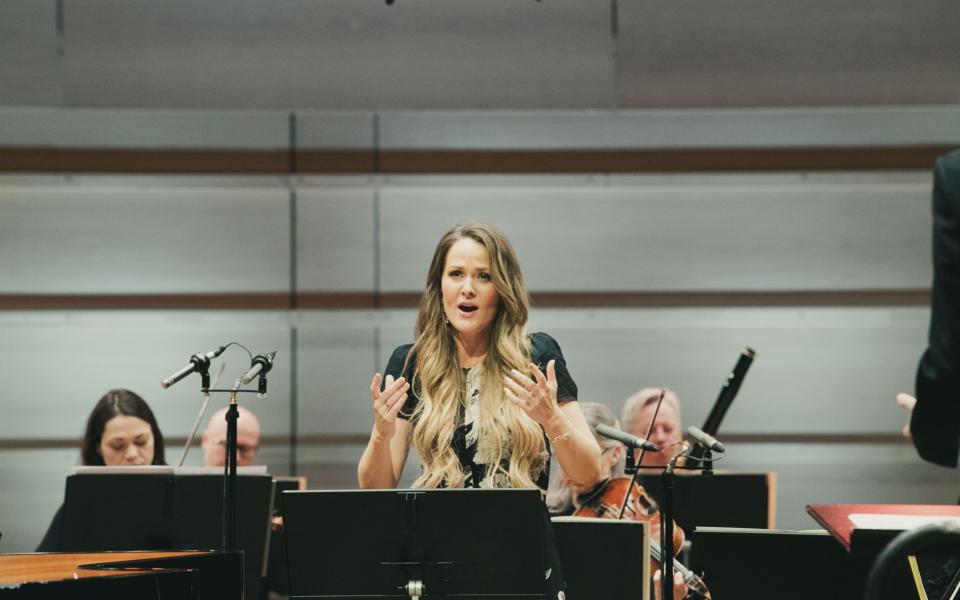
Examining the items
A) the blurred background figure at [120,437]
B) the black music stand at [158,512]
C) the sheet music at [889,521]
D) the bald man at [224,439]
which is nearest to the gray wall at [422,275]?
the bald man at [224,439]

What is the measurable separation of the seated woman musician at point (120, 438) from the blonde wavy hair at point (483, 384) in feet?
5.02

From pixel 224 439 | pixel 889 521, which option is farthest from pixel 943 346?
pixel 224 439

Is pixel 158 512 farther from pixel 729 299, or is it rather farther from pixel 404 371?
pixel 729 299

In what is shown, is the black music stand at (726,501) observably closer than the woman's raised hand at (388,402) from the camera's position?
No

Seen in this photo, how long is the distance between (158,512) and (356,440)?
6.45ft

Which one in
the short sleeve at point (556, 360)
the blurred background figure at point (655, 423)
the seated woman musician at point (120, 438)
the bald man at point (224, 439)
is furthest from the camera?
the bald man at point (224, 439)

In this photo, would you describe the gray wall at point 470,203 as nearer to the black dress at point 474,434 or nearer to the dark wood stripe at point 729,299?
the dark wood stripe at point 729,299

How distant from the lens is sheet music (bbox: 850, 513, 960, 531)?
1668mm

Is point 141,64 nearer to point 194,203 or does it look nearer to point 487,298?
point 194,203

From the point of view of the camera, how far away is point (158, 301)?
5.23 meters

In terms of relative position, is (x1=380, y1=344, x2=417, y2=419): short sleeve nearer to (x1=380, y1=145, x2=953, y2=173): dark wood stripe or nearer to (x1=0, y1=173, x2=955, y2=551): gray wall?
(x1=0, y1=173, x2=955, y2=551): gray wall

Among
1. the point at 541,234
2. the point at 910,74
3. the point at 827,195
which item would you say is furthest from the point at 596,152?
the point at 910,74

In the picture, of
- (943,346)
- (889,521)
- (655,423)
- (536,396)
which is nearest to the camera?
(943,346)

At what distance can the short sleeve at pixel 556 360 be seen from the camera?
2805 millimetres
